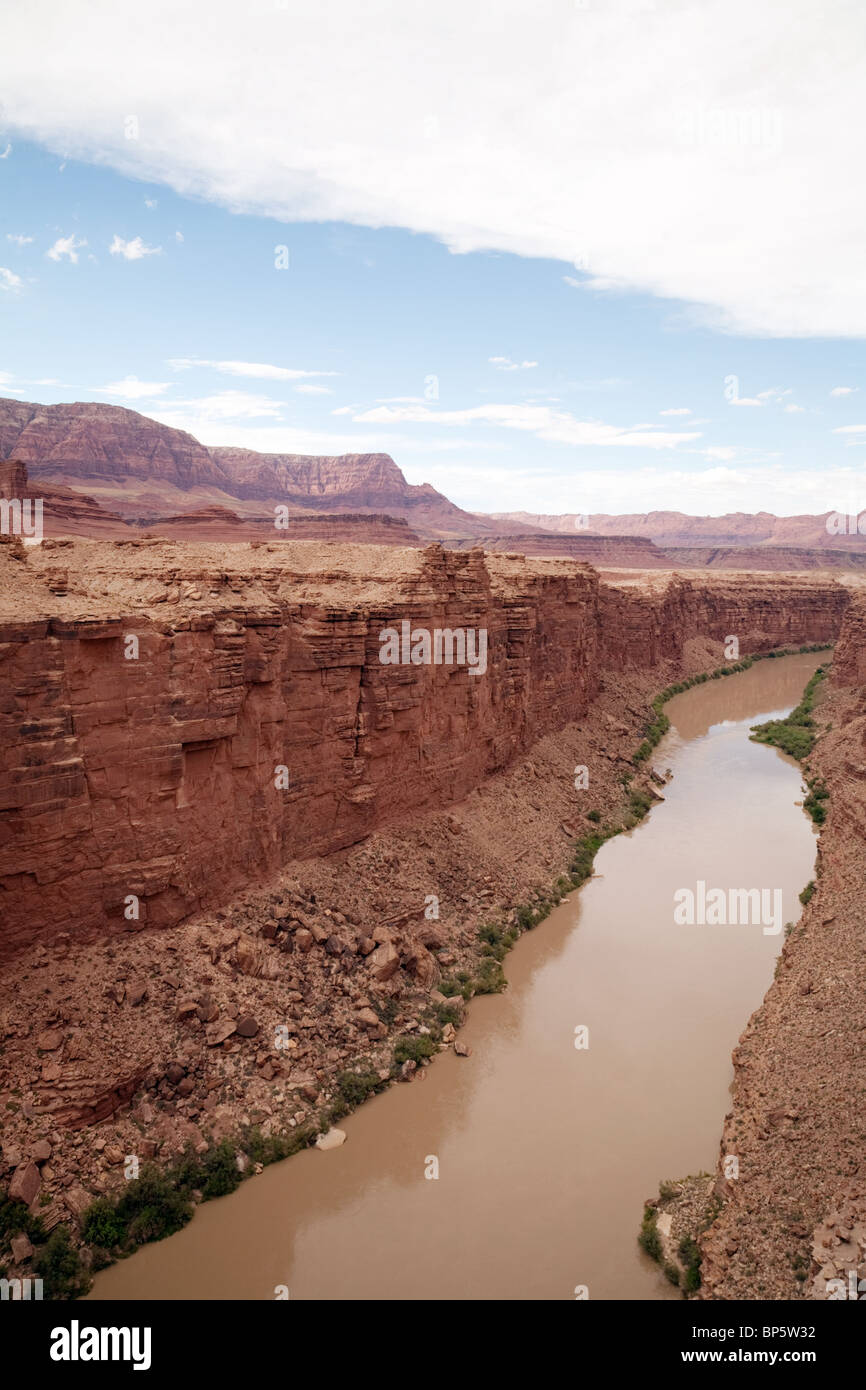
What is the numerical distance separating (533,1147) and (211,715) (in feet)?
28.6

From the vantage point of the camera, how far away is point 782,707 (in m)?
48.7

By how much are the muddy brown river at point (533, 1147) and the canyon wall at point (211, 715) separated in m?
4.71

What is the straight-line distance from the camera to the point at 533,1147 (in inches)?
535

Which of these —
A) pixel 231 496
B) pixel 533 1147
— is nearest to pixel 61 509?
pixel 533 1147

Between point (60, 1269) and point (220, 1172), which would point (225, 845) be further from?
point (60, 1269)

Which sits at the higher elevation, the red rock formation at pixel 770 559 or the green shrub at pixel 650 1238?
the red rock formation at pixel 770 559

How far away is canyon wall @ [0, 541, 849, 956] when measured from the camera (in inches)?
492

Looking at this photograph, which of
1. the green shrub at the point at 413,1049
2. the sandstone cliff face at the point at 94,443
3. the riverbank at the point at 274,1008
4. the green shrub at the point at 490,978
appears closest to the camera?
the riverbank at the point at 274,1008

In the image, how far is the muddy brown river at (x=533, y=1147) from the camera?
11305mm
